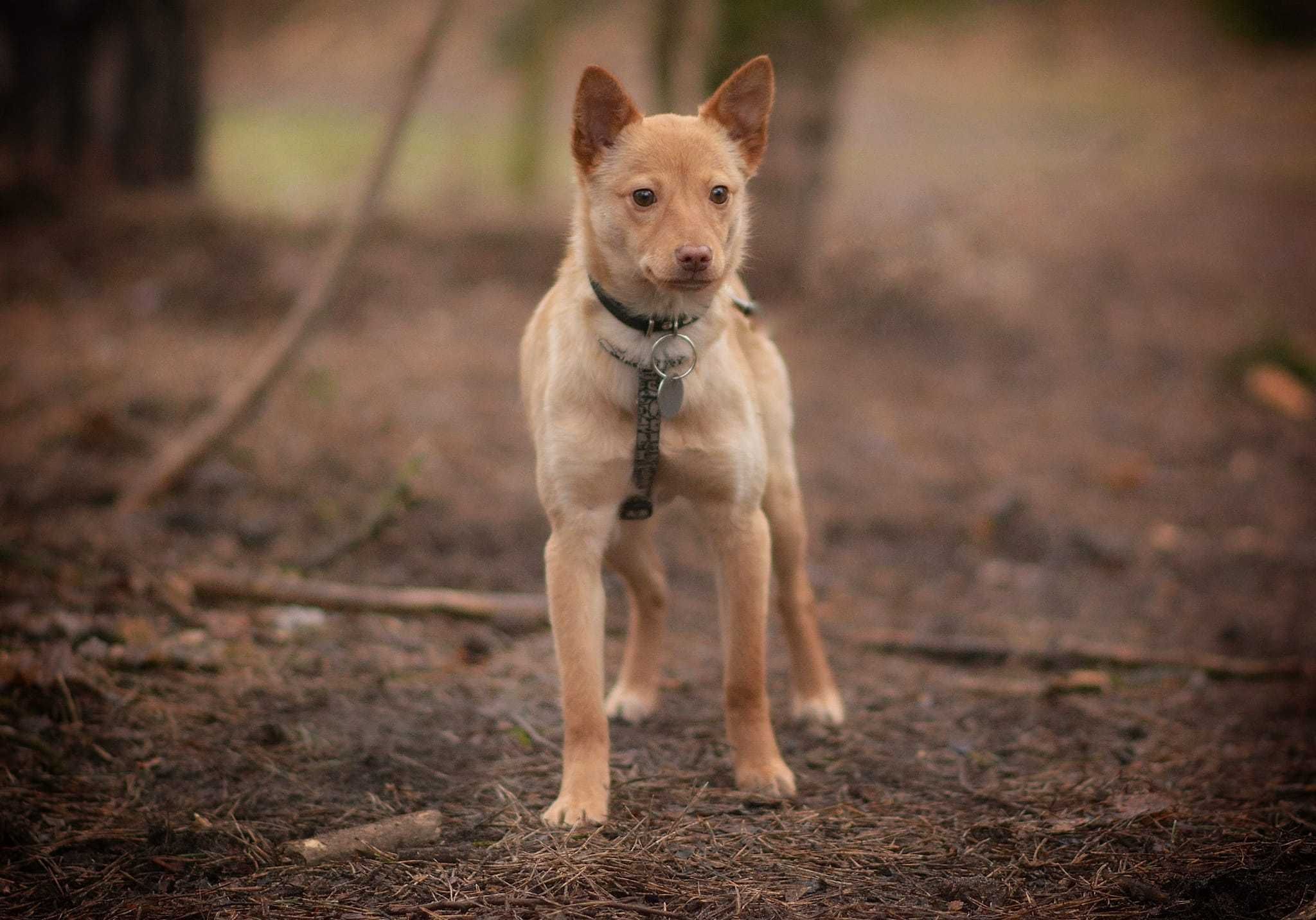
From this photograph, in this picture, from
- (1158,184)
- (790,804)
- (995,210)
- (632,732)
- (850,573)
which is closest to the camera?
(790,804)

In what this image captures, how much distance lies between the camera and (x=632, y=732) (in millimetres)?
Answer: 4023

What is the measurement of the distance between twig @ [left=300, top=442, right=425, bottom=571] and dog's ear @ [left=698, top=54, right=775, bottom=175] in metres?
2.07

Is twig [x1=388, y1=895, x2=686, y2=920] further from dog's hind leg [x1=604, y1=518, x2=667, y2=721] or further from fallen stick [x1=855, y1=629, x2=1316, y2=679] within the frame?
fallen stick [x1=855, y1=629, x2=1316, y2=679]

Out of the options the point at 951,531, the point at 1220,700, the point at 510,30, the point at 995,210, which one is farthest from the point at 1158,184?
the point at 1220,700

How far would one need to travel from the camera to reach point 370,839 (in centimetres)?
301

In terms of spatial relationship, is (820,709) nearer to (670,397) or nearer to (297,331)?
(670,397)

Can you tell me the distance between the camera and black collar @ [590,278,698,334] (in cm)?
340

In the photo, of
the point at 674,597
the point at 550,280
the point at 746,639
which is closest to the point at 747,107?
the point at 746,639

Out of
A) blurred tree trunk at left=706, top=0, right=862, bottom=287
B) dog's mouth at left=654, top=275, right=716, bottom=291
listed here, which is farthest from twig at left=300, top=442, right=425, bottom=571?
blurred tree trunk at left=706, top=0, right=862, bottom=287

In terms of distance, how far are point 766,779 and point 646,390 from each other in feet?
4.11

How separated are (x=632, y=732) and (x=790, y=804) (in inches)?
31.0

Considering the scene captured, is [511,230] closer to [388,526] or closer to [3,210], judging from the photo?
[3,210]

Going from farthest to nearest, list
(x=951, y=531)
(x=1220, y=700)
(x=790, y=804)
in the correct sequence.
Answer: (x=951, y=531) < (x=1220, y=700) < (x=790, y=804)

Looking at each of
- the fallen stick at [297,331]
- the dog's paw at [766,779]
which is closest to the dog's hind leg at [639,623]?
the dog's paw at [766,779]
